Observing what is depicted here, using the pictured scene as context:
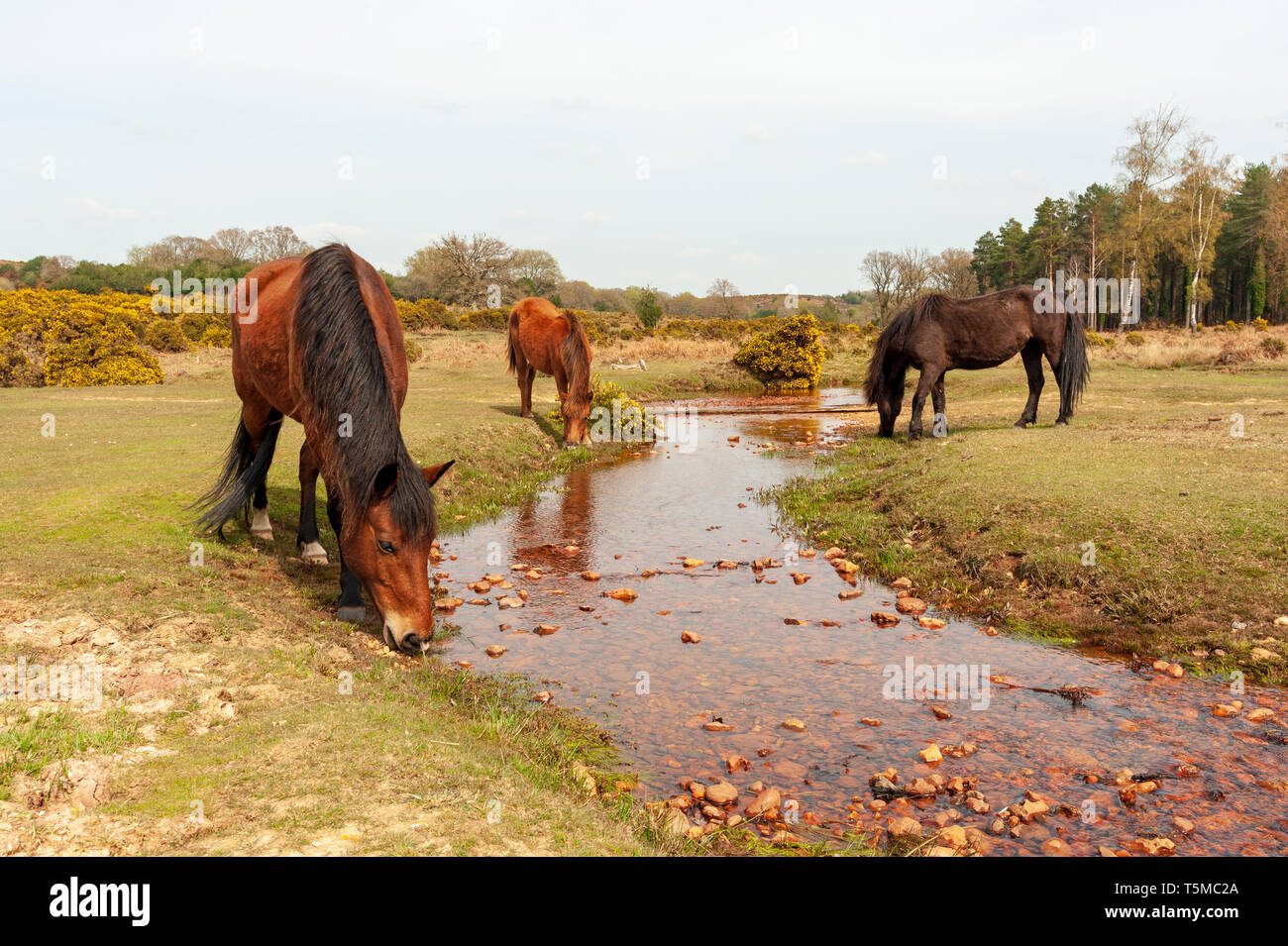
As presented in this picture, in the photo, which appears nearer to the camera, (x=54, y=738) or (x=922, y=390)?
(x=54, y=738)

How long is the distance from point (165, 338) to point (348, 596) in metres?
27.5

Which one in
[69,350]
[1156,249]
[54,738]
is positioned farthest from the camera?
[1156,249]

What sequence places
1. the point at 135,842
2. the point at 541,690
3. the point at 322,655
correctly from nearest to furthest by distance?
the point at 135,842 < the point at 322,655 < the point at 541,690

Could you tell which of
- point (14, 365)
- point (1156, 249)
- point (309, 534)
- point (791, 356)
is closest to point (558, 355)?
point (309, 534)

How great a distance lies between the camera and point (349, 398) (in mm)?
5980

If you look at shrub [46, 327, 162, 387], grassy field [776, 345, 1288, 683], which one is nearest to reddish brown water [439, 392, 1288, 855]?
grassy field [776, 345, 1288, 683]

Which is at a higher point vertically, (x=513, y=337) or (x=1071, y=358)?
(x=513, y=337)

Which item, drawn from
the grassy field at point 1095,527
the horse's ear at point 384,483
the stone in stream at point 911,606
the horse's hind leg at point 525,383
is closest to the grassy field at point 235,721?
the horse's ear at point 384,483

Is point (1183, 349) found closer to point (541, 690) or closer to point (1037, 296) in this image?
point (1037, 296)

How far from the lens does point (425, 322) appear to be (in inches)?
1732

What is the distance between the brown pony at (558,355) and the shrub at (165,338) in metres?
17.6

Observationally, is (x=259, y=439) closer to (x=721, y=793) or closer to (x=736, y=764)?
(x=736, y=764)
